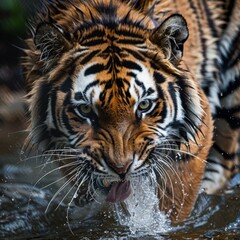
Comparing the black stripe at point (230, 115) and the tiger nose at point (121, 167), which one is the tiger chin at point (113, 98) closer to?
the tiger nose at point (121, 167)

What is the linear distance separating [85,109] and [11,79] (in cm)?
163

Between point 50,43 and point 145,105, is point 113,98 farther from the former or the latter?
point 50,43

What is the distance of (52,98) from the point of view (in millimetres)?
3713

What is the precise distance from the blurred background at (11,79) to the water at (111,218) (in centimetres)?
41

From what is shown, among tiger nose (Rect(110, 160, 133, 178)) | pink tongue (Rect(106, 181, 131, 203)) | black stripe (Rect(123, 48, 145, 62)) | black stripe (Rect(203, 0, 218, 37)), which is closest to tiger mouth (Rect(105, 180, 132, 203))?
pink tongue (Rect(106, 181, 131, 203))

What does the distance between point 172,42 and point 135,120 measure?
434 mm

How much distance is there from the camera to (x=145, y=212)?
158 inches

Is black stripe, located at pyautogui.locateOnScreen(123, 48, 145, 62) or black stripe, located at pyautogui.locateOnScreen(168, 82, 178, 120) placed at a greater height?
black stripe, located at pyautogui.locateOnScreen(123, 48, 145, 62)

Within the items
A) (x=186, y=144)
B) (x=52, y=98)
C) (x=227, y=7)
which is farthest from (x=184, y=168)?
(x=227, y=7)

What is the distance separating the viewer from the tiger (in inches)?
137

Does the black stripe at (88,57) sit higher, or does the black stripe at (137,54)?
A: the black stripe at (137,54)

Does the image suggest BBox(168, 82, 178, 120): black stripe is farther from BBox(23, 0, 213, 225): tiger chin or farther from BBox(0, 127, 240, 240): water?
BBox(0, 127, 240, 240): water

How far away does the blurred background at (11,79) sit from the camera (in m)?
4.12

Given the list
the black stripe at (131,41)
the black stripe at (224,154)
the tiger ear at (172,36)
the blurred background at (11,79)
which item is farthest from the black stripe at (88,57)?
the black stripe at (224,154)
